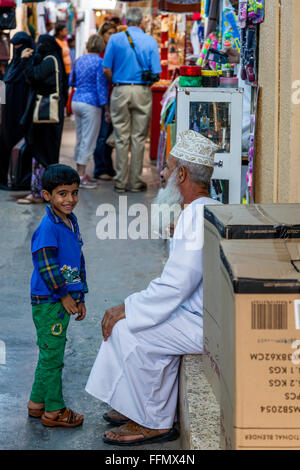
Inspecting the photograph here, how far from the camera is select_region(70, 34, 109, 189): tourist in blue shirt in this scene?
8.90m

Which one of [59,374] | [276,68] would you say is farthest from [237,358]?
[276,68]

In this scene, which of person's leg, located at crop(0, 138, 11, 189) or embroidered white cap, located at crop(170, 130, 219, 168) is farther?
person's leg, located at crop(0, 138, 11, 189)

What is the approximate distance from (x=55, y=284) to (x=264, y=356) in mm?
1600

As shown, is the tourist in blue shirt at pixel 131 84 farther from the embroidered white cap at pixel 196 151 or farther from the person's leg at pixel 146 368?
the person's leg at pixel 146 368

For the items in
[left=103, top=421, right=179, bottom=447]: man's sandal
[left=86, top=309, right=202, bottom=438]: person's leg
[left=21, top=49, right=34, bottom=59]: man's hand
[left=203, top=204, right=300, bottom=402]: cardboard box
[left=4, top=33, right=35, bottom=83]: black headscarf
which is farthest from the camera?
[left=4, top=33, right=35, bottom=83]: black headscarf

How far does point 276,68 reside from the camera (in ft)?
13.1

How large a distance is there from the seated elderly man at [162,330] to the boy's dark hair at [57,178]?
40 cm

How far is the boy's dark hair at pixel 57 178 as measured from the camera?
3.44 meters

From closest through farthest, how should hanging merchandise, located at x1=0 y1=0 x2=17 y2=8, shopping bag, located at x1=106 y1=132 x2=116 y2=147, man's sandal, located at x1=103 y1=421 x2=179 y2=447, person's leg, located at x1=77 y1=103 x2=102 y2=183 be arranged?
man's sandal, located at x1=103 y1=421 x2=179 y2=447
hanging merchandise, located at x1=0 y1=0 x2=17 y2=8
person's leg, located at x1=77 y1=103 x2=102 y2=183
shopping bag, located at x1=106 y1=132 x2=116 y2=147

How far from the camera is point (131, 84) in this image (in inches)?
337

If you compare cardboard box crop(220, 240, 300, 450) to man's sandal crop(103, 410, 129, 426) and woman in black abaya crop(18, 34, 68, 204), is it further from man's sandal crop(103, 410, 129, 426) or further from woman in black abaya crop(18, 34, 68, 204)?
woman in black abaya crop(18, 34, 68, 204)

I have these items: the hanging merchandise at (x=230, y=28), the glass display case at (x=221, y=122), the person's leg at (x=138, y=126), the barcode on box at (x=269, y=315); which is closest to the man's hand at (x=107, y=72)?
the person's leg at (x=138, y=126)

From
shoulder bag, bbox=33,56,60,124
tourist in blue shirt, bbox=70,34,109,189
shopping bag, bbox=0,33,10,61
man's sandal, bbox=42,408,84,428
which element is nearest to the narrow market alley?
man's sandal, bbox=42,408,84,428
